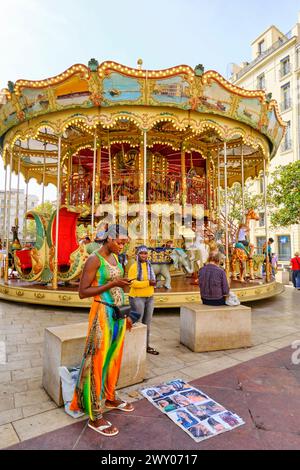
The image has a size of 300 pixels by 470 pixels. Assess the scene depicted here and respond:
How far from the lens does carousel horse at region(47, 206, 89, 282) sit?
837 cm

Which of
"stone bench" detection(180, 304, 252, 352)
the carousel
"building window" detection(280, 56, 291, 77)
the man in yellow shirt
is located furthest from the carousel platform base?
"building window" detection(280, 56, 291, 77)

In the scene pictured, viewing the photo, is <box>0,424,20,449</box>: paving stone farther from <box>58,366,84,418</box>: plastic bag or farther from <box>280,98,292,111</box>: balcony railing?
<box>280,98,292,111</box>: balcony railing

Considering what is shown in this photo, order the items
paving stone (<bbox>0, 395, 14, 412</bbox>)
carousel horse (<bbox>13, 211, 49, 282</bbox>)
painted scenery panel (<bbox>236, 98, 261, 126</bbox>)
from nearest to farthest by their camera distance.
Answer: paving stone (<bbox>0, 395, 14, 412</bbox>), carousel horse (<bbox>13, 211, 49, 282</bbox>), painted scenery panel (<bbox>236, 98, 261, 126</bbox>)

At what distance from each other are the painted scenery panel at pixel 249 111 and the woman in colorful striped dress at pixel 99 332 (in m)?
8.28

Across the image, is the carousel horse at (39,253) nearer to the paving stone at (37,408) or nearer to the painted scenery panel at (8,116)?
the painted scenery panel at (8,116)

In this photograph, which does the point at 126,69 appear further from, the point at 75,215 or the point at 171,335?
the point at 171,335

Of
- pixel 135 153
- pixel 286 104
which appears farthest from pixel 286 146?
pixel 135 153

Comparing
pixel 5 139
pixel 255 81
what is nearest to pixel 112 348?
pixel 5 139

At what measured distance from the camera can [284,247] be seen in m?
28.2

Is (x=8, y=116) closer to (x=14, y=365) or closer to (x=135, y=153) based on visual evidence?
(x=135, y=153)

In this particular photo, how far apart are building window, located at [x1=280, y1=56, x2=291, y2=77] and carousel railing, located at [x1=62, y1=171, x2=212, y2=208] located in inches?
1005

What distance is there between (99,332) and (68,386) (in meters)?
0.79

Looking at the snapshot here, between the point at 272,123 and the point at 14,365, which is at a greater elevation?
the point at 272,123
